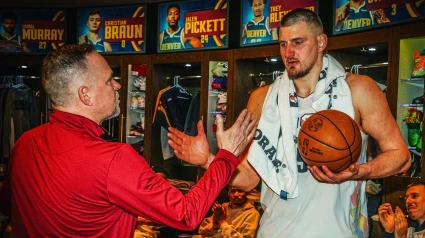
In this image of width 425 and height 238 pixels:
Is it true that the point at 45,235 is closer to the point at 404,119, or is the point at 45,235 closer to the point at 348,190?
the point at 348,190

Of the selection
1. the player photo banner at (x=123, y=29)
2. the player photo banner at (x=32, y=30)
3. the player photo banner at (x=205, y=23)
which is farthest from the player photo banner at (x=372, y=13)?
the player photo banner at (x=32, y=30)

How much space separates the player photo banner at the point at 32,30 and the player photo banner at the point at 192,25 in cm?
184

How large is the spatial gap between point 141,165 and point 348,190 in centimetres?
117

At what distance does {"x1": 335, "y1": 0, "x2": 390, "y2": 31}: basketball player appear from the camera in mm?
5148

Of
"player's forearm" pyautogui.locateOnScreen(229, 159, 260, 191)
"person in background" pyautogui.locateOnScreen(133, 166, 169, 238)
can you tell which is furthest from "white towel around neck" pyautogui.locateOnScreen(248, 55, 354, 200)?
"person in background" pyautogui.locateOnScreen(133, 166, 169, 238)

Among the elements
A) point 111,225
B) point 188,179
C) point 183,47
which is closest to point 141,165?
point 111,225

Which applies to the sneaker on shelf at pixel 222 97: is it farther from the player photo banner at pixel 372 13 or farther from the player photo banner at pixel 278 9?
the player photo banner at pixel 372 13

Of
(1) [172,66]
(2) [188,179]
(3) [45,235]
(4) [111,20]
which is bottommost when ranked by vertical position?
(2) [188,179]

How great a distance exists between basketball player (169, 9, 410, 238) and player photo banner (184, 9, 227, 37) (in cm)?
439

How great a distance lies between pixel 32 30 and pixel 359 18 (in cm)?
555

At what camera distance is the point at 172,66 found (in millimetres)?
8164

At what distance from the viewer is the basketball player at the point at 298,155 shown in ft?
7.92

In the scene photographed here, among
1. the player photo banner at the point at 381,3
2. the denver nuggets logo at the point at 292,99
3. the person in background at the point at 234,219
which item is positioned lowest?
the person in background at the point at 234,219

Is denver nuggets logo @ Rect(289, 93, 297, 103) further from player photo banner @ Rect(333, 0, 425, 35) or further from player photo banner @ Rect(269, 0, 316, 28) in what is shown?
player photo banner @ Rect(269, 0, 316, 28)
